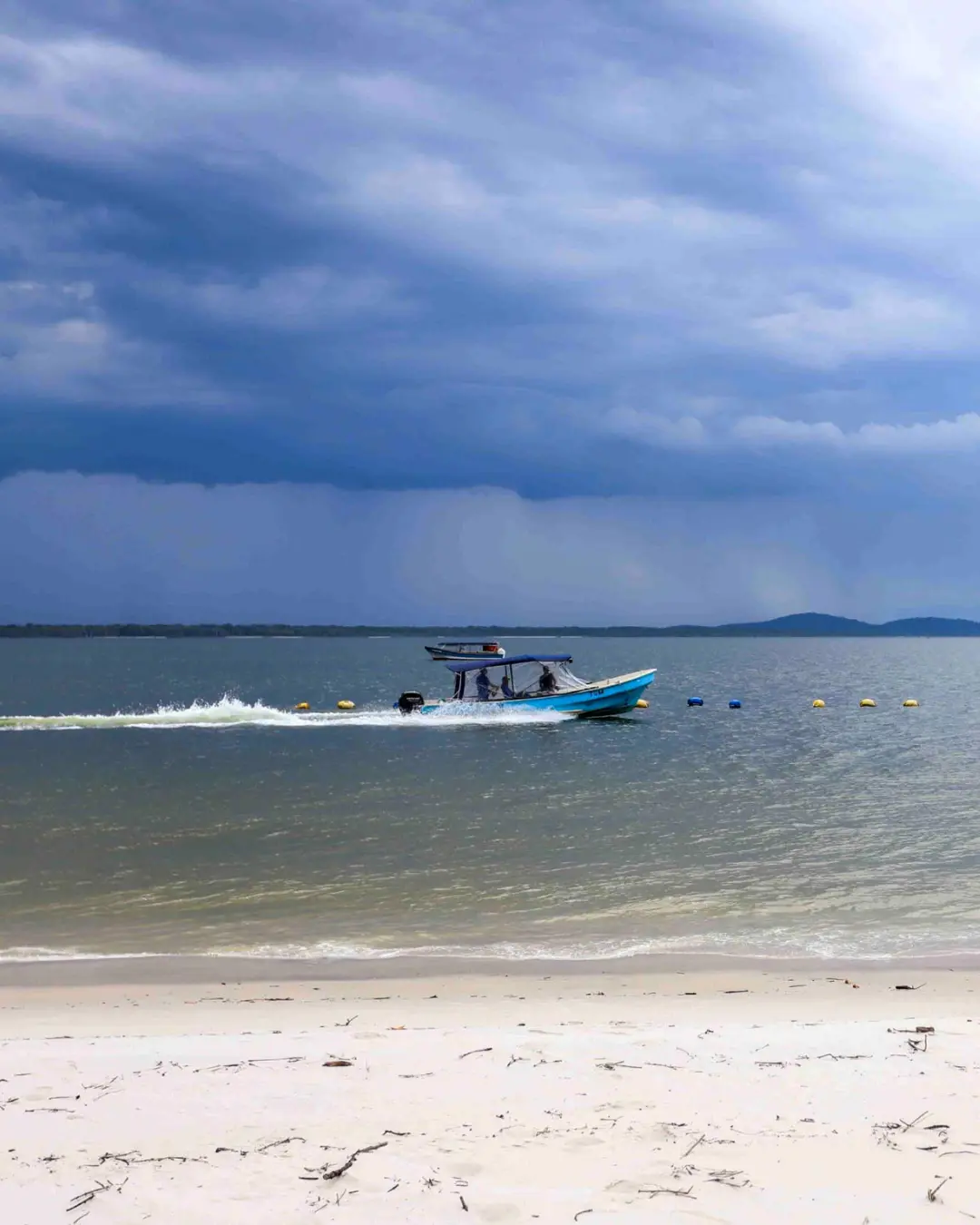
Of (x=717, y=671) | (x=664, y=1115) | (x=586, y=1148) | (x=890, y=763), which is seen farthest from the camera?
(x=717, y=671)

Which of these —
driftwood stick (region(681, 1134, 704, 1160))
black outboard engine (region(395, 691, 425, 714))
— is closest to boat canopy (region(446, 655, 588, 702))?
black outboard engine (region(395, 691, 425, 714))

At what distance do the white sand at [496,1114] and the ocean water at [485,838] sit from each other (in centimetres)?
415

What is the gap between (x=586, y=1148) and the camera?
6.69m

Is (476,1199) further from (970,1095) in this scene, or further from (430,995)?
(430,995)

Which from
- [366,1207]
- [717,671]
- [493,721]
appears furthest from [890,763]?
[717,671]

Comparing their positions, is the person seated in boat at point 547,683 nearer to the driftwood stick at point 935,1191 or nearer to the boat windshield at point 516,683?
the boat windshield at point 516,683

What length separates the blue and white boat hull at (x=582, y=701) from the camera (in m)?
50.2

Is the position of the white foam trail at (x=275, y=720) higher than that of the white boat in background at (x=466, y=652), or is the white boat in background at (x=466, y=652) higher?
the white boat in background at (x=466, y=652)

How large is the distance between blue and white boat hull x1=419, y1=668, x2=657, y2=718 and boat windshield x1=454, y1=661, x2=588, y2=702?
0.84 feet

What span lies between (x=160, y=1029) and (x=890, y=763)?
31.6 m

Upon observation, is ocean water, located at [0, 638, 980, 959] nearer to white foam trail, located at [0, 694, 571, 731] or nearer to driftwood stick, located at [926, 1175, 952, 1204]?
white foam trail, located at [0, 694, 571, 731]

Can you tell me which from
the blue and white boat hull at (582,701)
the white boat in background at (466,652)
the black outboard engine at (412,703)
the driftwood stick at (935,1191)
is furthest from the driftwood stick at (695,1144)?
the white boat in background at (466,652)

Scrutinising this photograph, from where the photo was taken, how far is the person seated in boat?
5066 cm

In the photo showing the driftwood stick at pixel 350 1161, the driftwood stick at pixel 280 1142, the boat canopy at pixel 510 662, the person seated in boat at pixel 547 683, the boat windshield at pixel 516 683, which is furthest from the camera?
the person seated in boat at pixel 547 683
